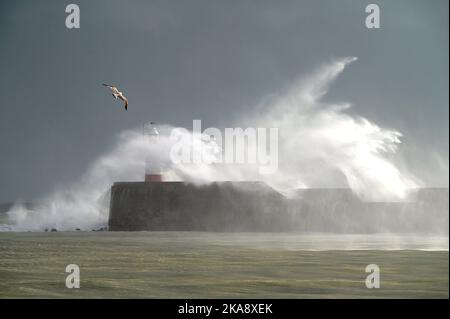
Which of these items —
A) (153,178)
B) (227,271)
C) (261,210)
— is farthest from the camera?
(153,178)

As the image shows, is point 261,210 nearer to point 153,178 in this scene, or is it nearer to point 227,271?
point 153,178

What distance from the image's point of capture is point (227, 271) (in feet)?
63.3

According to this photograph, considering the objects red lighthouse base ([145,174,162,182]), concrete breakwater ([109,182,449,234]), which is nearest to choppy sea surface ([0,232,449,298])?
concrete breakwater ([109,182,449,234])

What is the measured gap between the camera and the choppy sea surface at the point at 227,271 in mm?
15922

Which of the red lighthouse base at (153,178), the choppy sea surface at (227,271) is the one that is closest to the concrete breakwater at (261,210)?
the red lighthouse base at (153,178)

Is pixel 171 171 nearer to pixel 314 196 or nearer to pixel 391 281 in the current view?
pixel 314 196

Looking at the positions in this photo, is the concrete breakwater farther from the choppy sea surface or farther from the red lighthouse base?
the choppy sea surface

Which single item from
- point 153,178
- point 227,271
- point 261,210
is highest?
point 153,178

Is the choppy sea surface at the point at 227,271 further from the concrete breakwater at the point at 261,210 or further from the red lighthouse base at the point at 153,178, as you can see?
the red lighthouse base at the point at 153,178

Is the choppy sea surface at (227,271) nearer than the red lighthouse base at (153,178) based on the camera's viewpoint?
Yes

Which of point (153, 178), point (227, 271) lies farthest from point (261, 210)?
point (227, 271)

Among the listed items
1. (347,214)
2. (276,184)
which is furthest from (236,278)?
(276,184)

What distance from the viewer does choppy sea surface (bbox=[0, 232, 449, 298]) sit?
1592 centimetres
